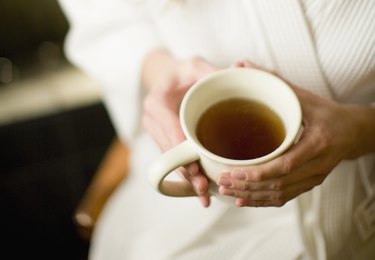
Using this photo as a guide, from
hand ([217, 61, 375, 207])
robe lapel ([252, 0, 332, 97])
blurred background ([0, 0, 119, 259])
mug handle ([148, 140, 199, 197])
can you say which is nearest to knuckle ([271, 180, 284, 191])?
hand ([217, 61, 375, 207])

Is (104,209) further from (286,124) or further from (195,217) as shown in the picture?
(286,124)

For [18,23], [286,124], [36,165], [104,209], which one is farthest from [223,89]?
[18,23]

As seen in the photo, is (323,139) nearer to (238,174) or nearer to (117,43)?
(238,174)

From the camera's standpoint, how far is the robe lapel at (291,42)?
60 cm

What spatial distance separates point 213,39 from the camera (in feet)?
2.28

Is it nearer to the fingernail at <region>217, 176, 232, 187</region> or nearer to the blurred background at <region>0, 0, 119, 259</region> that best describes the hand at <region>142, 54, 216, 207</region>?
the fingernail at <region>217, 176, 232, 187</region>

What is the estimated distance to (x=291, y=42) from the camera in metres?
0.62

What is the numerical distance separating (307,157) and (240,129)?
0.09m

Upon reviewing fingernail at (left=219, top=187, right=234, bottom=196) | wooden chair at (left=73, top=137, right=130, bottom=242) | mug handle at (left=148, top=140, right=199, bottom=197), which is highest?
mug handle at (left=148, top=140, right=199, bottom=197)

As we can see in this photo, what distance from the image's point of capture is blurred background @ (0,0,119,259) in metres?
1.43

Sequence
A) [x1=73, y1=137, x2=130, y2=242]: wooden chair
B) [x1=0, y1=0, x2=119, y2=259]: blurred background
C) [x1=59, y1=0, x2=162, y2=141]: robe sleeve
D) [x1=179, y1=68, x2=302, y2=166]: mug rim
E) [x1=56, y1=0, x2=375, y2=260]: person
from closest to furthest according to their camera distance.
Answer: [x1=179, y1=68, x2=302, y2=166]: mug rim
[x1=56, y1=0, x2=375, y2=260]: person
[x1=59, y1=0, x2=162, y2=141]: robe sleeve
[x1=73, y1=137, x2=130, y2=242]: wooden chair
[x1=0, y1=0, x2=119, y2=259]: blurred background

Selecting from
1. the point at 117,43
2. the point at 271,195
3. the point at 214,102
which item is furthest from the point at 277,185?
the point at 117,43

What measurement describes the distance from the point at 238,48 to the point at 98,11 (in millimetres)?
325

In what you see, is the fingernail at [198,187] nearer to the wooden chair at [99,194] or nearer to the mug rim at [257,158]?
the mug rim at [257,158]
